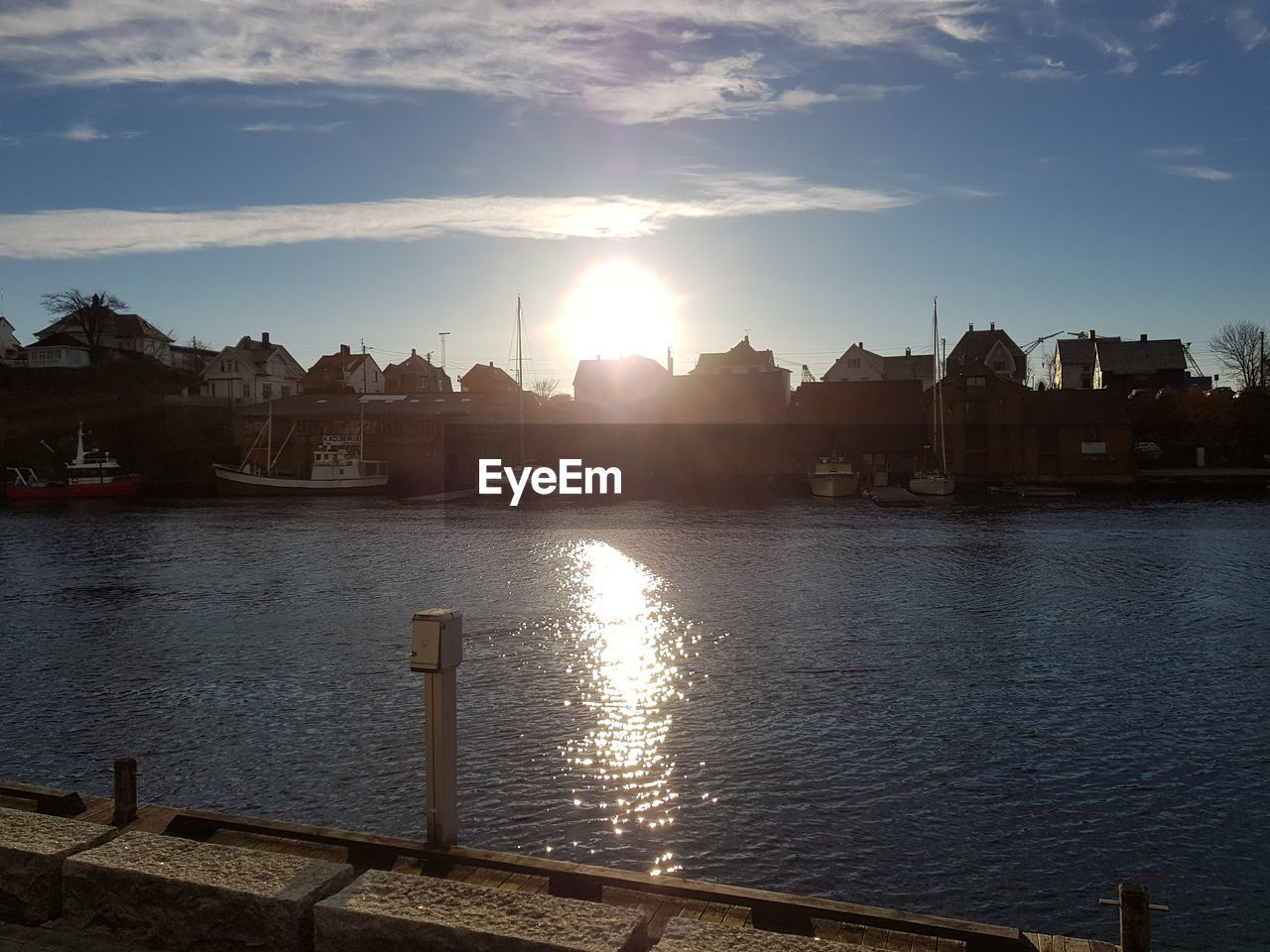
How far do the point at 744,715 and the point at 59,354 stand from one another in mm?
110506

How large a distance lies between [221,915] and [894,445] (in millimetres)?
83086

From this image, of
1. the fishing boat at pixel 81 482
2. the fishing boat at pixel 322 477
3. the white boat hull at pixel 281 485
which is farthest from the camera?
the fishing boat at pixel 322 477

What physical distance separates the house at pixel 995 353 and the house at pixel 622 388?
34.5 metres

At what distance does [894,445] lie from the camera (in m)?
84.5

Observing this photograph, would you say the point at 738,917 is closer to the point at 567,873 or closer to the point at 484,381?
the point at 567,873

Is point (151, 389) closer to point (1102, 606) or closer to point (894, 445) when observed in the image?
point (894, 445)

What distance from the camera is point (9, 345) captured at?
12244 cm

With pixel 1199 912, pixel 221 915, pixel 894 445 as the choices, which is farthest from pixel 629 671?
pixel 894 445

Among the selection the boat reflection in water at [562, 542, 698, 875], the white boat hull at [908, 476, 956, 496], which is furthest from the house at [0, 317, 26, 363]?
the boat reflection in water at [562, 542, 698, 875]

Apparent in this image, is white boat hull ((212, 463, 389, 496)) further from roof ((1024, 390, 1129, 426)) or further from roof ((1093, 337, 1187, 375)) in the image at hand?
roof ((1093, 337, 1187, 375))

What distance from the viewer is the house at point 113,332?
99.3 m

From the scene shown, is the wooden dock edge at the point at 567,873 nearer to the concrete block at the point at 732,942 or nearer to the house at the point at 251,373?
the concrete block at the point at 732,942

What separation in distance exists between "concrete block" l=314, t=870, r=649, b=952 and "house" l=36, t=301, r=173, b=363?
348 feet

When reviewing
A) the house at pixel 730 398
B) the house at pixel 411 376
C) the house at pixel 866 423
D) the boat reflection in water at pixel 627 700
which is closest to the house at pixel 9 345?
the house at pixel 411 376
